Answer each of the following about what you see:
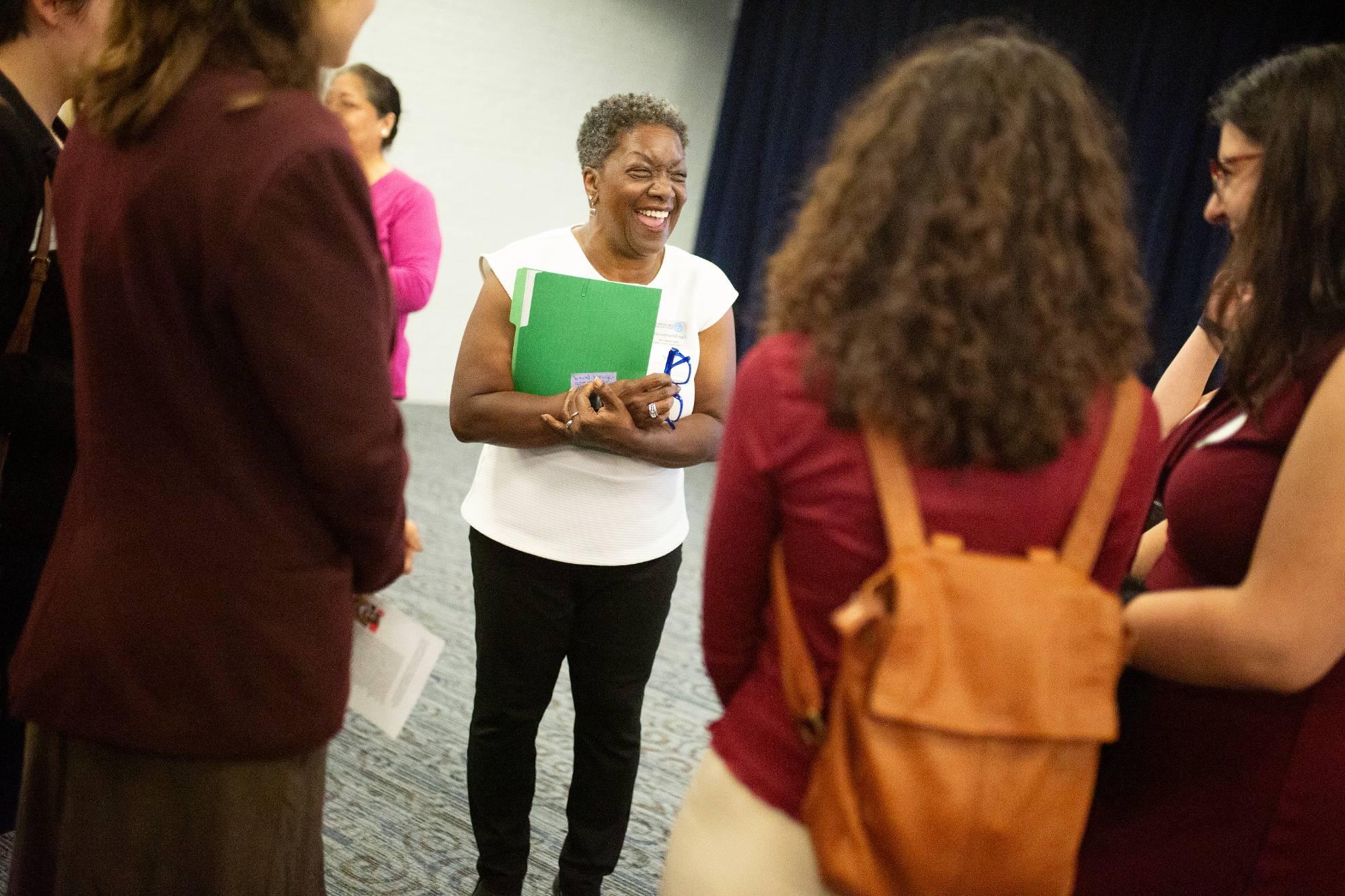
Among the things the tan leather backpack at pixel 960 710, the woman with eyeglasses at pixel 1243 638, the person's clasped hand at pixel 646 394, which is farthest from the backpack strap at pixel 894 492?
the person's clasped hand at pixel 646 394

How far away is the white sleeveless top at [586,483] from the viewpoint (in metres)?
1.98

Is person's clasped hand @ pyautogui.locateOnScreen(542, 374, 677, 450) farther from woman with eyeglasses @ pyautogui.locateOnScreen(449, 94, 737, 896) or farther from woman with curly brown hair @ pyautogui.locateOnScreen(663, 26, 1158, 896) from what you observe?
woman with curly brown hair @ pyautogui.locateOnScreen(663, 26, 1158, 896)

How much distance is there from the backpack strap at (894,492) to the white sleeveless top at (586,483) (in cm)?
105

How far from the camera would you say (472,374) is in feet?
6.57

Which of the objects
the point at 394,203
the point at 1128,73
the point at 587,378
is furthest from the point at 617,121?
the point at 1128,73

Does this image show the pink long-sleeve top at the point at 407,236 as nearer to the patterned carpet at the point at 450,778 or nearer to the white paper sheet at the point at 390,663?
the patterned carpet at the point at 450,778

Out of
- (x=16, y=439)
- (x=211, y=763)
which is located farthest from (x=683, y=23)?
(x=211, y=763)

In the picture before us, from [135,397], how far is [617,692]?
1.22 metres

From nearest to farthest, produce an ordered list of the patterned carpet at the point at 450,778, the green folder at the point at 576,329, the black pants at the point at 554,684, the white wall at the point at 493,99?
the green folder at the point at 576,329, the black pants at the point at 554,684, the patterned carpet at the point at 450,778, the white wall at the point at 493,99

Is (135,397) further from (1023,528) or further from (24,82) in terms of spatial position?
(1023,528)

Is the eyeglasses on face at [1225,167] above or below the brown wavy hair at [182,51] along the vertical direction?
above

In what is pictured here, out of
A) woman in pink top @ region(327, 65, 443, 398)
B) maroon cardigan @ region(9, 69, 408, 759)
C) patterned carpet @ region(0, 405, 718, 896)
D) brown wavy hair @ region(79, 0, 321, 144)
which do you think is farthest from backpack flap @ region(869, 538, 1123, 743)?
woman in pink top @ region(327, 65, 443, 398)

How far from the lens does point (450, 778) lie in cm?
267

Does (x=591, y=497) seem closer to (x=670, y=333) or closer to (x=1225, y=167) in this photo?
(x=670, y=333)
